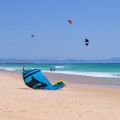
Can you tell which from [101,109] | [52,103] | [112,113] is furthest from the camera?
[52,103]

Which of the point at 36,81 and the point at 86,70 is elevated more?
the point at 36,81

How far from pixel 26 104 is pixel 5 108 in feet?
3.18

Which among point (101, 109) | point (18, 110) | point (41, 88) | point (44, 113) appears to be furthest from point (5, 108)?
point (41, 88)

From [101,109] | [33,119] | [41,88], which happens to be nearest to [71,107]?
[101,109]

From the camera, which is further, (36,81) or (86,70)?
(86,70)

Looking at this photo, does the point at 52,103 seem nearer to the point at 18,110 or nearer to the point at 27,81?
the point at 18,110

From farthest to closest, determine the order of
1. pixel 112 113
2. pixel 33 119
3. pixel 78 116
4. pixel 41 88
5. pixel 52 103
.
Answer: pixel 41 88 → pixel 52 103 → pixel 112 113 → pixel 78 116 → pixel 33 119

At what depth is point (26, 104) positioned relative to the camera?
9.40m

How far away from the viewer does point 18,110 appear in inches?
327

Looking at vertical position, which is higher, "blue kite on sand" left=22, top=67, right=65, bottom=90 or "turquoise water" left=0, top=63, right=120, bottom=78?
"blue kite on sand" left=22, top=67, right=65, bottom=90

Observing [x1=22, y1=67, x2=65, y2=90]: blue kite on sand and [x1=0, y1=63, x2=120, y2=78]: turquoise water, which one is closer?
[x1=22, y1=67, x2=65, y2=90]: blue kite on sand

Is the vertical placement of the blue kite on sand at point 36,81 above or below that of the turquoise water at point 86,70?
above

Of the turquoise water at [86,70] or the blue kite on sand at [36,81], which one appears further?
the turquoise water at [86,70]

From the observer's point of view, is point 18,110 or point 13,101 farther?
point 13,101
